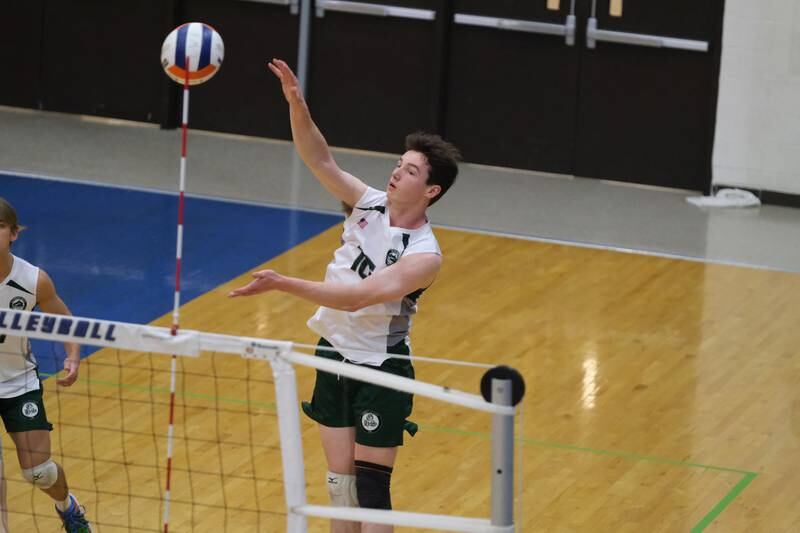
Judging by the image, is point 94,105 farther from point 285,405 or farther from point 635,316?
point 285,405

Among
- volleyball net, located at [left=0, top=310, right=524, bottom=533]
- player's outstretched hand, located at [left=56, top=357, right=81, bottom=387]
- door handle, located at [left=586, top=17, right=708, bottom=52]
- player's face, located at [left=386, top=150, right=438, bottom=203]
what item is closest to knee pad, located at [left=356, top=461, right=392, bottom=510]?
volleyball net, located at [left=0, top=310, right=524, bottom=533]

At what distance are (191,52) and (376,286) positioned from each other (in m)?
1.09

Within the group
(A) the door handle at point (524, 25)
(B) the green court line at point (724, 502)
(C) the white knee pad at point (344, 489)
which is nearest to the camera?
(C) the white knee pad at point (344, 489)

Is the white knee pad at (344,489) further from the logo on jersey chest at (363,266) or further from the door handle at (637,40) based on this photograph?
the door handle at (637,40)

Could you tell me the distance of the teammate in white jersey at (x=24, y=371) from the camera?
5.92 meters

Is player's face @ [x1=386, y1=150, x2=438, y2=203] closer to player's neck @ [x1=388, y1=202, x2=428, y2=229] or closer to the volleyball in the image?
player's neck @ [x1=388, y1=202, x2=428, y2=229]

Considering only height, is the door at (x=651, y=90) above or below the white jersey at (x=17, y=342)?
above

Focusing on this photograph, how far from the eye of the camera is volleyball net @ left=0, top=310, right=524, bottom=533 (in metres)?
4.83

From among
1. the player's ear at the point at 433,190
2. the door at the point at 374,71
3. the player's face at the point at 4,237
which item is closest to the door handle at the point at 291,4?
the door at the point at 374,71

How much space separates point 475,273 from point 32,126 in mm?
5968

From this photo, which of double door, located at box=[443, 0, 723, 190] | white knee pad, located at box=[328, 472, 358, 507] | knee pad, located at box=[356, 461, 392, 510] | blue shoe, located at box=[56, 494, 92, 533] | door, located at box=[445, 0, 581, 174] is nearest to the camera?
knee pad, located at box=[356, 461, 392, 510]

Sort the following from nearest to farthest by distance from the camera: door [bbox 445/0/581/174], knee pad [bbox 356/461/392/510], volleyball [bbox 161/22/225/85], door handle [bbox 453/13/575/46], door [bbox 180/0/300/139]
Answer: volleyball [bbox 161/22/225/85], knee pad [bbox 356/461/392/510], door handle [bbox 453/13/575/46], door [bbox 445/0/581/174], door [bbox 180/0/300/139]

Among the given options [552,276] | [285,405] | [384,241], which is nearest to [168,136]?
[552,276]

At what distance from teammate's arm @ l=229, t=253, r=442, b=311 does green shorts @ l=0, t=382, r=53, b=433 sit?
4.92 ft
